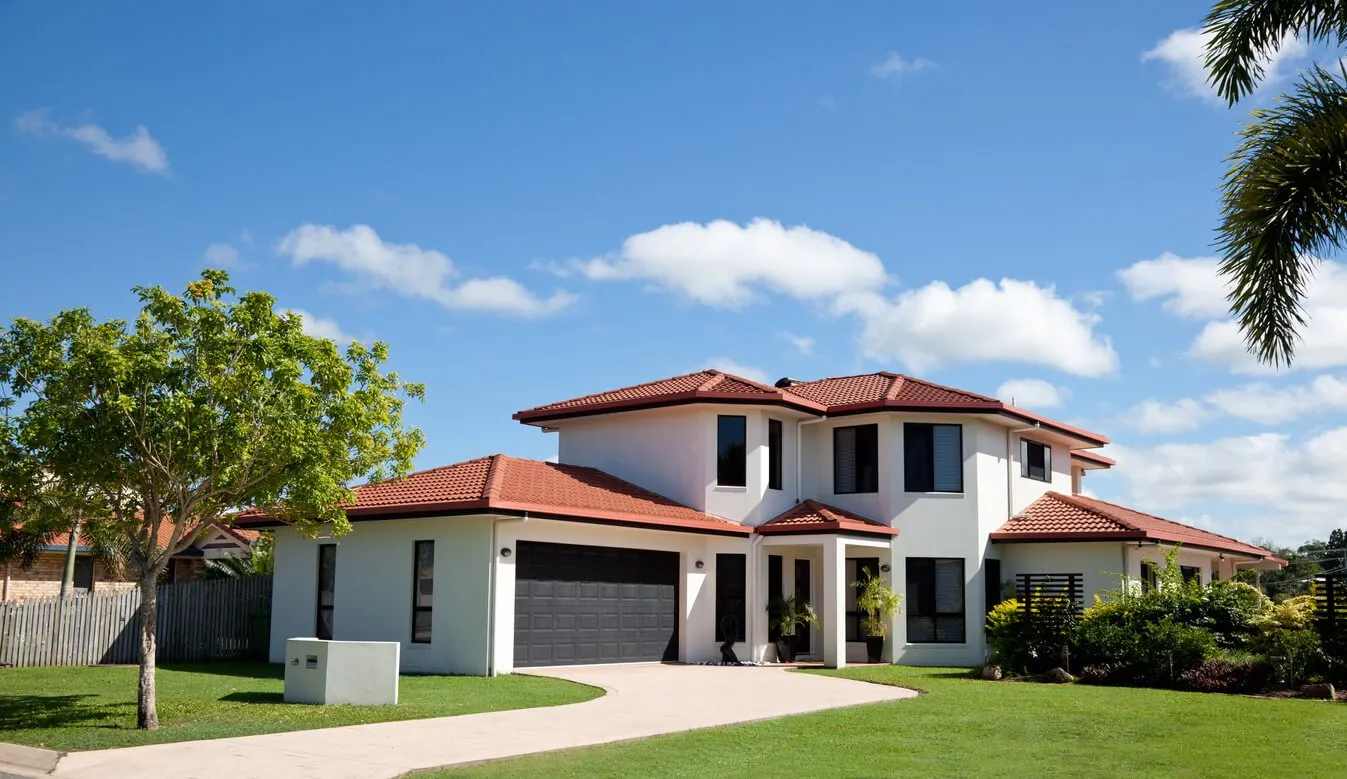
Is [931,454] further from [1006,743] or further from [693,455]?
[1006,743]

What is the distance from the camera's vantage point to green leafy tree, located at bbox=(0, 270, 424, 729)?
1316 centimetres

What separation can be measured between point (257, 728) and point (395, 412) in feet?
14.1

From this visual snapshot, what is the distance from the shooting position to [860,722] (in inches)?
577

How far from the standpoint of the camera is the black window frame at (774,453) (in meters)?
26.7

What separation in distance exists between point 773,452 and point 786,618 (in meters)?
3.71

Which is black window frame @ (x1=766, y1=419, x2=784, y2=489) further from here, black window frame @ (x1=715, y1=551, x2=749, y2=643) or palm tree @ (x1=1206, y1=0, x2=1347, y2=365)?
palm tree @ (x1=1206, y1=0, x2=1347, y2=365)

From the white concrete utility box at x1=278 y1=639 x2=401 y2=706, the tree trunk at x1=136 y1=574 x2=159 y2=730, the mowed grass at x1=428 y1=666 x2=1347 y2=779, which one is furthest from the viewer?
the white concrete utility box at x1=278 y1=639 x2=401 y2=706

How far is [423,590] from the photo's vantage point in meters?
22.6

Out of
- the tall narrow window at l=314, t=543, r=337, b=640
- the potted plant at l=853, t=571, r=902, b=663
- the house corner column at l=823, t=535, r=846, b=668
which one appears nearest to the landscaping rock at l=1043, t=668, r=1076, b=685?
the house corner column at l=823, t=535, r=846, b=668

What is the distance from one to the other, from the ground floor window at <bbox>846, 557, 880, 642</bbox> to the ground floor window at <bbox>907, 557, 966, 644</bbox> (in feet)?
3.01

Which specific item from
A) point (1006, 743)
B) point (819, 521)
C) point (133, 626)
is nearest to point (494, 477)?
point (819, 521)

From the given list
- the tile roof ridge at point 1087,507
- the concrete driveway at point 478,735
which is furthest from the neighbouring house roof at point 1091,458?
the concrete driveway at point 478,735

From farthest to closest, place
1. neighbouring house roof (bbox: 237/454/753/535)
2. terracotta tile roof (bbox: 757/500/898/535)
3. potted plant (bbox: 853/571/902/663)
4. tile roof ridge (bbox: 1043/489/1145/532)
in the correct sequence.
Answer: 1. tile roof ridge (bbox: 1043/489/1145/532)
2. potted plant (bbox: 853/571/902/663)
3. terracotta tile roof (bbox: 757/500/898/535)
4. neighbouring house roof (bbox: 237/454/753/535)

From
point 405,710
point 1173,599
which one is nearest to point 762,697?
point 405,710
